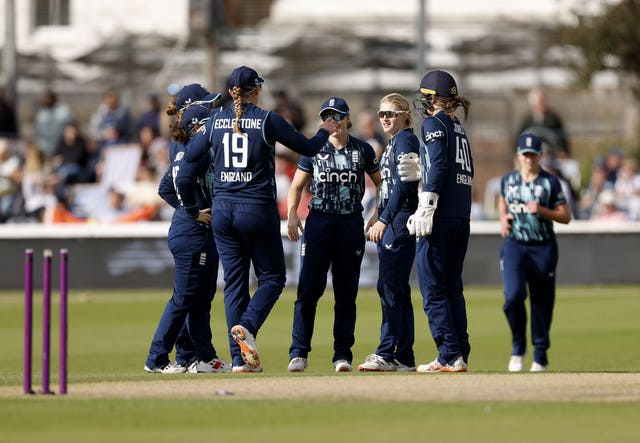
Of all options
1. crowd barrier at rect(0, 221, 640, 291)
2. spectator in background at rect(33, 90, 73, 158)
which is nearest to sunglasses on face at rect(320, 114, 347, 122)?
crowd barrier at rect(0, 221, 640, 291)

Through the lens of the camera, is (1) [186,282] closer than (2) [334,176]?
No

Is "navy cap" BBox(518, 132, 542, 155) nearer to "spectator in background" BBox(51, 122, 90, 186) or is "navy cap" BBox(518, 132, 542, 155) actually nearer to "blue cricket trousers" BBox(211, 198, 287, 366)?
"blue cricket trousers" BBox(211, 198, 287, 366)

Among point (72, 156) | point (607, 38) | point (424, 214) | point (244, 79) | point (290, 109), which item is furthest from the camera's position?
point (607, 38)

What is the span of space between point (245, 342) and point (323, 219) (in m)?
1.15

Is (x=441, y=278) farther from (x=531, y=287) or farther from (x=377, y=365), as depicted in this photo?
(x=531, y=287)

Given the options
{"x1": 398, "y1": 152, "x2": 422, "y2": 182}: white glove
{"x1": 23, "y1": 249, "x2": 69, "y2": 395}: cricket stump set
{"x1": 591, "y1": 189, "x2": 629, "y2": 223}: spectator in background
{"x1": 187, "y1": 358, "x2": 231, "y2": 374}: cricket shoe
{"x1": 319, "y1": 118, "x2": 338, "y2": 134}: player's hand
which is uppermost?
{"x1": 319, "y1": 118, "x2": 338, "y2": 134}: player's hand

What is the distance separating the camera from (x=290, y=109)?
2573 cm

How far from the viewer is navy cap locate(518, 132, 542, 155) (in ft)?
47.6

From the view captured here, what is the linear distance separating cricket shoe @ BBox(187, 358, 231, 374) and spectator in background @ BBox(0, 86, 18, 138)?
1549 cm

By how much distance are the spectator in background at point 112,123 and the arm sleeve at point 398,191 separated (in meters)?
15.2

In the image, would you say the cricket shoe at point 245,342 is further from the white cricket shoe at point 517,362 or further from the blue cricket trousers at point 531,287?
the blue cricket trousers at point 531,287

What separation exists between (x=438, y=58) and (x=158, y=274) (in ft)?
31.1

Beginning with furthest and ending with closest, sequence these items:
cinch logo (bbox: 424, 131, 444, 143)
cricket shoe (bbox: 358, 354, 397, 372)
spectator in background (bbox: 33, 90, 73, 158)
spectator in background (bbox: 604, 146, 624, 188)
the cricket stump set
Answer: spectator in background (bbox: 33, 90, 73, 158) → spectator in background (bbox: 604, 146, 624, 188) → cricket shoe (bbox: 358, 354, 397, 372) → cinch logo (bbox: 424, 131, 444, 143) → the cricket stump set

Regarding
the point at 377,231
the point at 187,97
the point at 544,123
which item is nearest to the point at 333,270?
the point at 377,231
